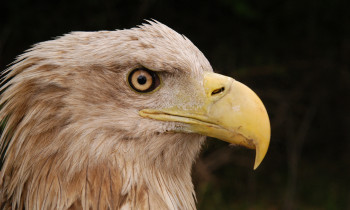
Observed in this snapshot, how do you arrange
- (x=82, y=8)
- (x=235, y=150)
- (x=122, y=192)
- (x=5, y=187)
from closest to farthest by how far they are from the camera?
(x=122, y=192) → (x=5, y=187) → (x=82, y=8) → (x=235, y=150)

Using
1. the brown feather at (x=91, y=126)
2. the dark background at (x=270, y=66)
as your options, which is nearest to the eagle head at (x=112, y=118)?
the brown feather at (x=91, y=126)

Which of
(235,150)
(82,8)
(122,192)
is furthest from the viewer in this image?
(235,150)

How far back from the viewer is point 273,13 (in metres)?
6.11

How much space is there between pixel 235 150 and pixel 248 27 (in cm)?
156

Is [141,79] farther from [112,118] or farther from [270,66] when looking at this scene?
[270,66]

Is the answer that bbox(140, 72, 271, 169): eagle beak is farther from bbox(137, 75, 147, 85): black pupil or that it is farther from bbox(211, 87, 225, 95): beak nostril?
bbox(137, 75, 147, 85): black pupil

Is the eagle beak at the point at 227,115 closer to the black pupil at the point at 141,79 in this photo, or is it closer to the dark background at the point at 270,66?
the black pupil at the point at 141,79

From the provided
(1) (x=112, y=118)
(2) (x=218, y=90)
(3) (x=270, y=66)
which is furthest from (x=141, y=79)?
(3) (x=270, y=66)

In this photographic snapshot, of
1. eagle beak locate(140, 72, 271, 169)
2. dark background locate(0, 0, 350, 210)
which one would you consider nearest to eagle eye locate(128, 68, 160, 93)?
eagle beak locate(140, 72, 271, 169)

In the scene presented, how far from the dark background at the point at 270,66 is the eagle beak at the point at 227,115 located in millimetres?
3190

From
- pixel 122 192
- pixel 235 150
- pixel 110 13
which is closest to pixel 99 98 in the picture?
pixel 122 192

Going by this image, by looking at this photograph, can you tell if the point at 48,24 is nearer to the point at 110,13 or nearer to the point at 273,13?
the point at 110,13

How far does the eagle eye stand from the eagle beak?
0.34ft

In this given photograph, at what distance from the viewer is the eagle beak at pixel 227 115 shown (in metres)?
2.20
